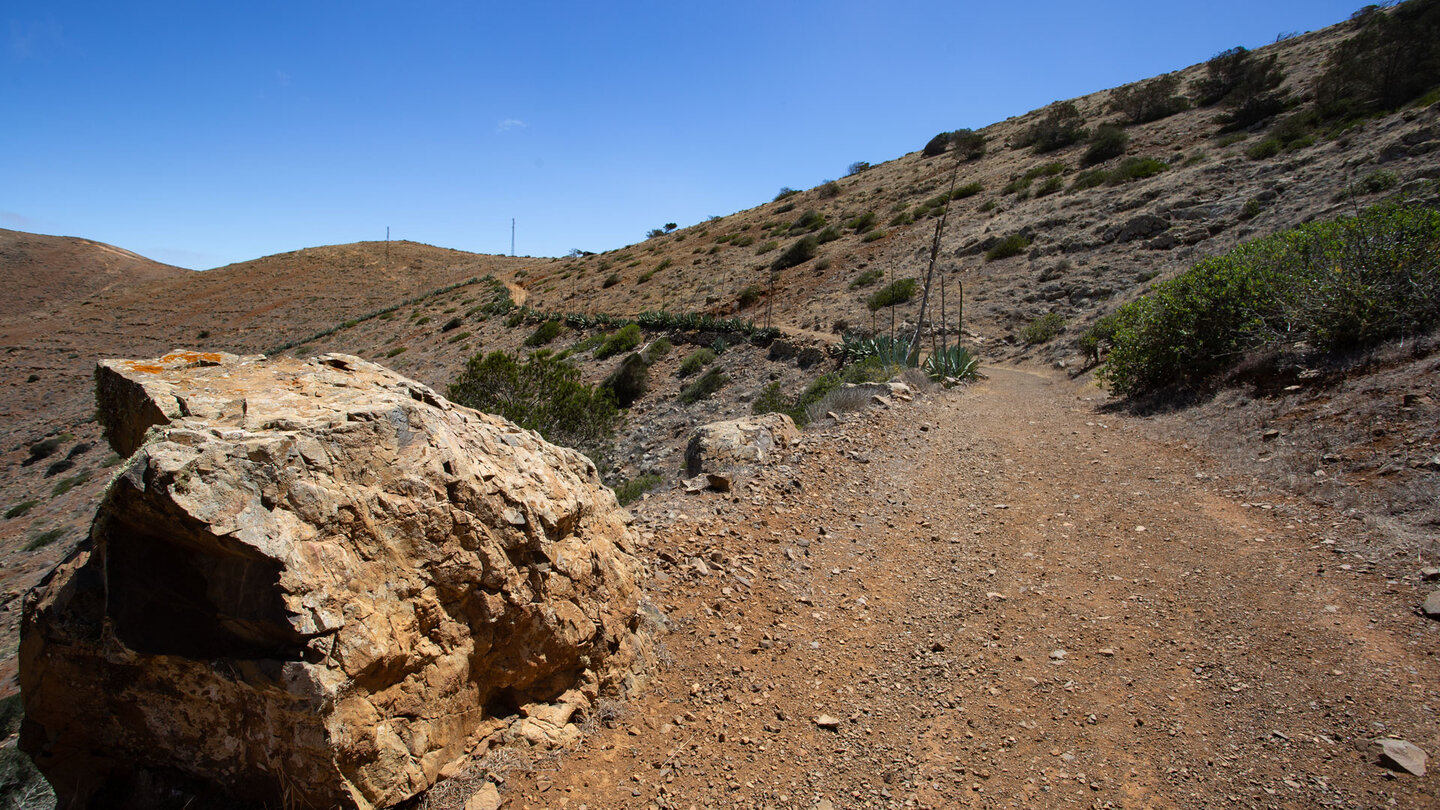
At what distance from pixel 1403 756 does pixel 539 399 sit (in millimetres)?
11738

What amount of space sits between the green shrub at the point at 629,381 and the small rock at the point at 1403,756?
18675mm

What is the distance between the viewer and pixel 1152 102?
34.1 m

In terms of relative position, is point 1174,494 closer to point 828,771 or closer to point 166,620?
point 828,771

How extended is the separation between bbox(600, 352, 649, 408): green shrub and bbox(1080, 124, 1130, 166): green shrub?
80.7 feet

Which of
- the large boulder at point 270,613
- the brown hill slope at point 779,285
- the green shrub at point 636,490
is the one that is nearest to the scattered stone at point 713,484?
the green shrub at point 636,490

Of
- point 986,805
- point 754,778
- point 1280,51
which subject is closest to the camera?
point 986,805

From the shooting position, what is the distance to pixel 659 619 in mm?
4633

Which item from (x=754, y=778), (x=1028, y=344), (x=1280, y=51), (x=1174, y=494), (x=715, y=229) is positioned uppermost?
(x=1280, y=51)

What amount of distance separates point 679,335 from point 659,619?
2005 centimetres

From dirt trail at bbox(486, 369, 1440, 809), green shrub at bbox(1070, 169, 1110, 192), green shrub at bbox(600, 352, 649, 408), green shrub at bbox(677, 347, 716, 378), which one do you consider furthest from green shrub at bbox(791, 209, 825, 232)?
dirt trail at bbox(486, 369, 1440, 809)

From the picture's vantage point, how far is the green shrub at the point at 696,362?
20.9 meters

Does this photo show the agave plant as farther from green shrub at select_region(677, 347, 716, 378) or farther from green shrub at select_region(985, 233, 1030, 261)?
green shrub at select_region(985, 233, 1030, 261)

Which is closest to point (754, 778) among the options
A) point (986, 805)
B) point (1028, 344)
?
point (986, 805)

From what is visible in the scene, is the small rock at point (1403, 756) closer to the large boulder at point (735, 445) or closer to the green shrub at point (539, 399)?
the large boulder at point (735, 445)
